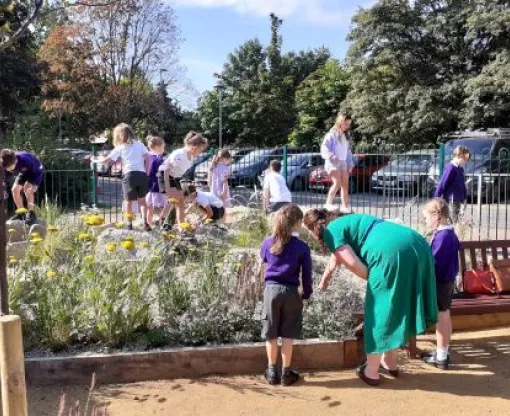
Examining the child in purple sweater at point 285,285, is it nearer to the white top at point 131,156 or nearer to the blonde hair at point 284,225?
the blonde hair at point 284,225

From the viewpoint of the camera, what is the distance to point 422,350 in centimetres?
484

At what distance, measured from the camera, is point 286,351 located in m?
4.18

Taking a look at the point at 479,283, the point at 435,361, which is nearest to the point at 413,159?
the point at 479,283

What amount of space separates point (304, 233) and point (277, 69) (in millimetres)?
35374

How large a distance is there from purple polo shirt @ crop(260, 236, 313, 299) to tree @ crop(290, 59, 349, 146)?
29693 millimetres

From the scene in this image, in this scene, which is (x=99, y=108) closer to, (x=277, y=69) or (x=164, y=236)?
(x=277, y=69)

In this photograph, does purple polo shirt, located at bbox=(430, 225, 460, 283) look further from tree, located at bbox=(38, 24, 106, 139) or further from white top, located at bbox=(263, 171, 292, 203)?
tree, located at bbox=(38, 24, 106, 139)

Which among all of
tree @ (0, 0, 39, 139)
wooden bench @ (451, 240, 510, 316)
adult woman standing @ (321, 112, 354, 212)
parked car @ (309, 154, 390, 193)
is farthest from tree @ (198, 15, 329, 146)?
wooden bench @ (451, 240, 510, 316)

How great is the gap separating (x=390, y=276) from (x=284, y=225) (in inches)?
31.0

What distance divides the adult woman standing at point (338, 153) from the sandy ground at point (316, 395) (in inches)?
181

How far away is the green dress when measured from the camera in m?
3.97

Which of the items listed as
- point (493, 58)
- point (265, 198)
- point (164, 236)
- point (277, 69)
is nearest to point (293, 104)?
point (277, 69)

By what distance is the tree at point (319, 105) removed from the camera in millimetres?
34000

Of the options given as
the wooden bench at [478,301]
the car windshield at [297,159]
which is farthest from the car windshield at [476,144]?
the wooden bench at [478,301]
